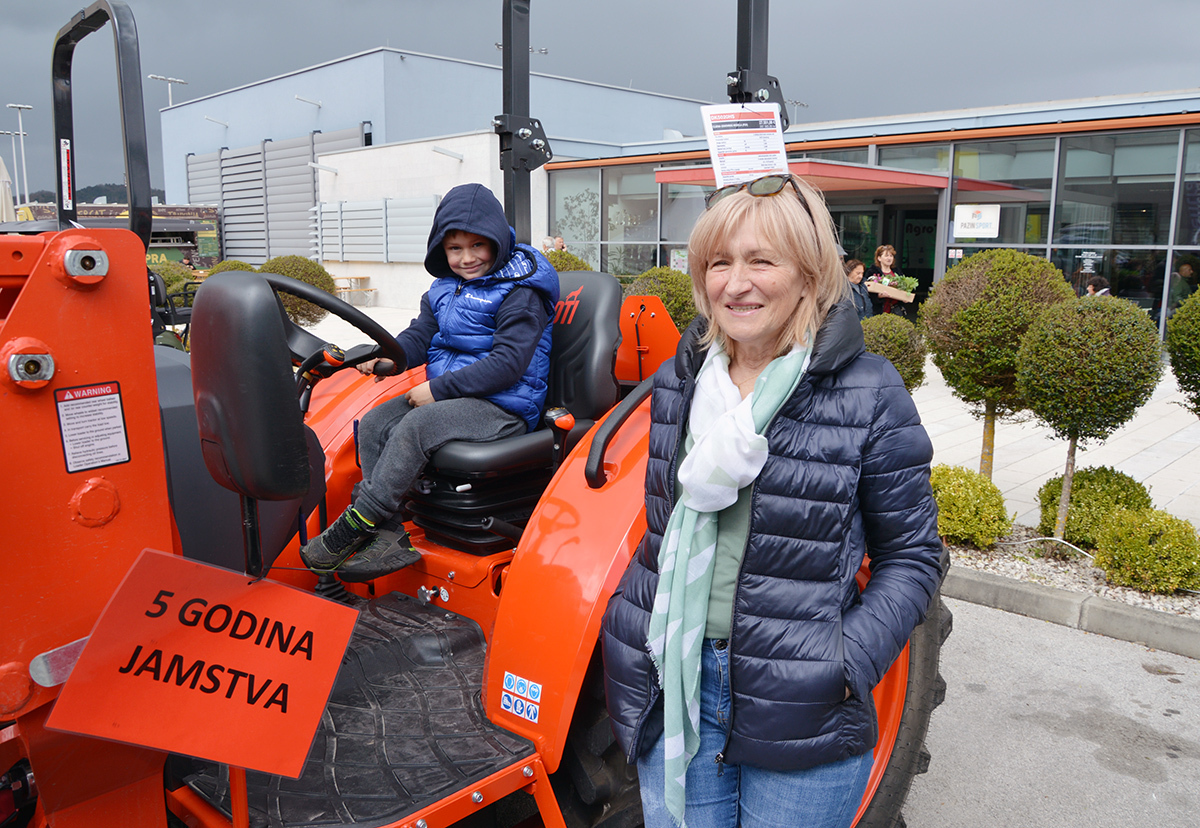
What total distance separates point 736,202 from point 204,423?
98 cm

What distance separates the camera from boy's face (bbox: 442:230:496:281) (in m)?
2.77

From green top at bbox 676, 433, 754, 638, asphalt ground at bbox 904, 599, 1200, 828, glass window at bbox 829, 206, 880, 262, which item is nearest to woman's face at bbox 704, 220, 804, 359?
green top at bbox 676, 433, 754, 638

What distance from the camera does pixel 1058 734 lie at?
314 cm

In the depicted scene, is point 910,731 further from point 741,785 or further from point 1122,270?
point 1122,270

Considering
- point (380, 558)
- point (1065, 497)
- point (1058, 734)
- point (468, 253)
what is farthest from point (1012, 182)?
point (380, 558)

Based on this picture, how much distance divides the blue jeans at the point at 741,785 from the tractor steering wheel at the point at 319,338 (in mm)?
970

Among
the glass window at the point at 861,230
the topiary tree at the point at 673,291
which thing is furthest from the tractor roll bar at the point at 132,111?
the glass window at the point at 861,230

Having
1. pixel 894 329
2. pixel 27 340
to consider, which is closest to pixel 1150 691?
pixel 894 329

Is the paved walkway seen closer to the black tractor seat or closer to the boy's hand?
the black tractor seat

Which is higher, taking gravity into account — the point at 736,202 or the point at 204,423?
the point at 736,202

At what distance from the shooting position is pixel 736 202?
158 centimetres

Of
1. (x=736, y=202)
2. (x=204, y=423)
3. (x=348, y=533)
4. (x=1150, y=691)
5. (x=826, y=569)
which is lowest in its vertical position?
(x=1150, y=691)

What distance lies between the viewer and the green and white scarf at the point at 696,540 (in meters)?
1.47

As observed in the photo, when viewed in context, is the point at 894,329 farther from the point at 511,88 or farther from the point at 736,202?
the point at 736,202
